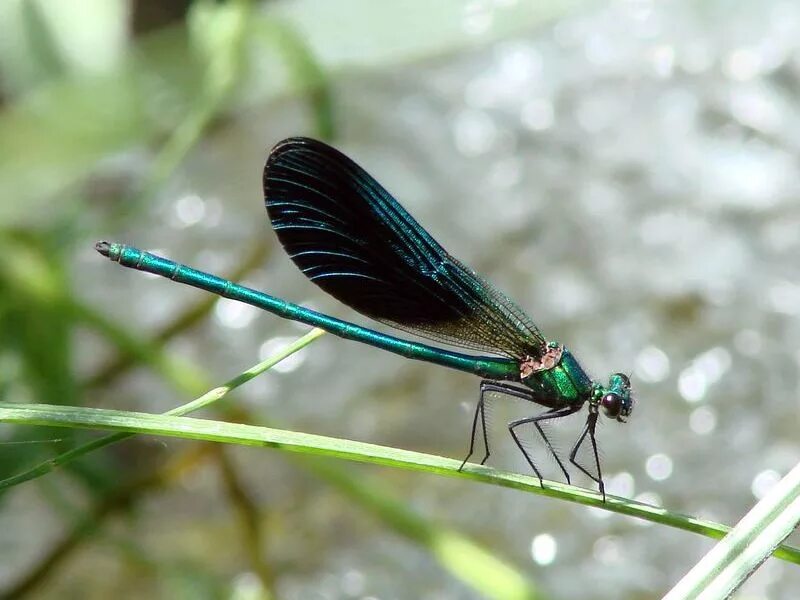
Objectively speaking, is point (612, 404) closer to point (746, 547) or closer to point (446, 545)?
point (446, 545)

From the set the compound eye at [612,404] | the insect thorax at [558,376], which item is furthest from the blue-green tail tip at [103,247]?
the compound eye at [612,404]

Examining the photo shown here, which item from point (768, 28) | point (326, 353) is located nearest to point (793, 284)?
point (768, 28)

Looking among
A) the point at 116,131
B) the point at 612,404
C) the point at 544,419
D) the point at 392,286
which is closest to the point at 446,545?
the point at 544,419

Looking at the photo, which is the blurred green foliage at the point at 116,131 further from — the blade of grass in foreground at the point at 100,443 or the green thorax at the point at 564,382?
the blade of grass in foreground at the point at 100,443

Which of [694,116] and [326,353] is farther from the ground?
[694,116]

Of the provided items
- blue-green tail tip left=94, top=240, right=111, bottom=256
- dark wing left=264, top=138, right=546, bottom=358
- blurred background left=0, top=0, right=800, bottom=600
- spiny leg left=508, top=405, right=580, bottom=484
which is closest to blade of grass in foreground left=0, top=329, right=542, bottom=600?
blurred background left=0, top=0, right=800, bottom=600

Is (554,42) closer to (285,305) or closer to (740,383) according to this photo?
(740,383)
